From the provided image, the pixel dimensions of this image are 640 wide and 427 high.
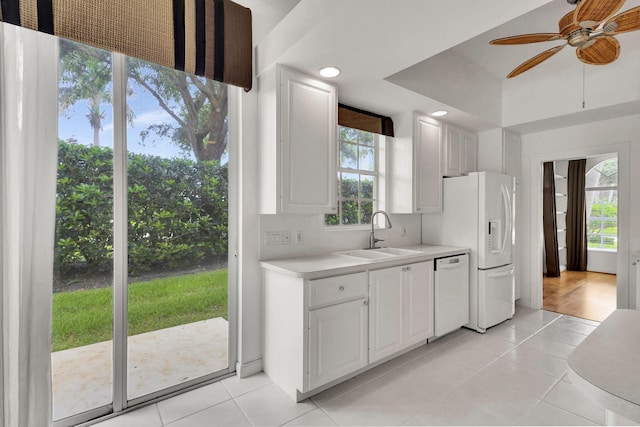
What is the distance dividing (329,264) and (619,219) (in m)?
3.54

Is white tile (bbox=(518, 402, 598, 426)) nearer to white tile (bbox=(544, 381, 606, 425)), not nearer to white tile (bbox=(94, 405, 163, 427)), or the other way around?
white tile (bbox=(544, 381, 606, 425))

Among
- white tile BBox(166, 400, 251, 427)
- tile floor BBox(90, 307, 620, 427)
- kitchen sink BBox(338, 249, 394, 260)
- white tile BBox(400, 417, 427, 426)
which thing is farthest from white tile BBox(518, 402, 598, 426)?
white tile BBox(166, 400, 251, 427)

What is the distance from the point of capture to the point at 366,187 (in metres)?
3.40

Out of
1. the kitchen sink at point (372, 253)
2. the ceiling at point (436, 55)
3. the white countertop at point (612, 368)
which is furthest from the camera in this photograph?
the kitchen sink at point (372, 253)

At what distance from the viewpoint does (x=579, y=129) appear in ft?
12.2

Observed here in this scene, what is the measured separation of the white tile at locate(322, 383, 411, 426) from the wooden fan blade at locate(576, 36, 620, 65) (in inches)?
107

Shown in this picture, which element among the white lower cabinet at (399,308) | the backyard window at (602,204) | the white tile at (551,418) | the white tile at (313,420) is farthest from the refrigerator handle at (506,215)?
the backyard window at (602,204)

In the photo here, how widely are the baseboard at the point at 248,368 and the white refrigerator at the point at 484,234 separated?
2.27 m

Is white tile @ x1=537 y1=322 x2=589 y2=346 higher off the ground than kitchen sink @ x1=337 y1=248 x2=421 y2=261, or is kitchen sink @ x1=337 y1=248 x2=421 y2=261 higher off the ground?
kitchen sink @ x1=337 y1=248 x2=421 y2=261

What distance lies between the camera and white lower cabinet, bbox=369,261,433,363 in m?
2.38

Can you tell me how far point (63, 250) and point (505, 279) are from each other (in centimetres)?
400

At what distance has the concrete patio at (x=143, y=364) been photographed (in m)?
1.82

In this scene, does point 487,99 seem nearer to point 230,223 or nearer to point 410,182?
point 410,182

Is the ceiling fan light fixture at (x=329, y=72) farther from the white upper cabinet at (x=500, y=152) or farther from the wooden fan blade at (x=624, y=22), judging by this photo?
the white upper cabinet at (x=500, y=152)
